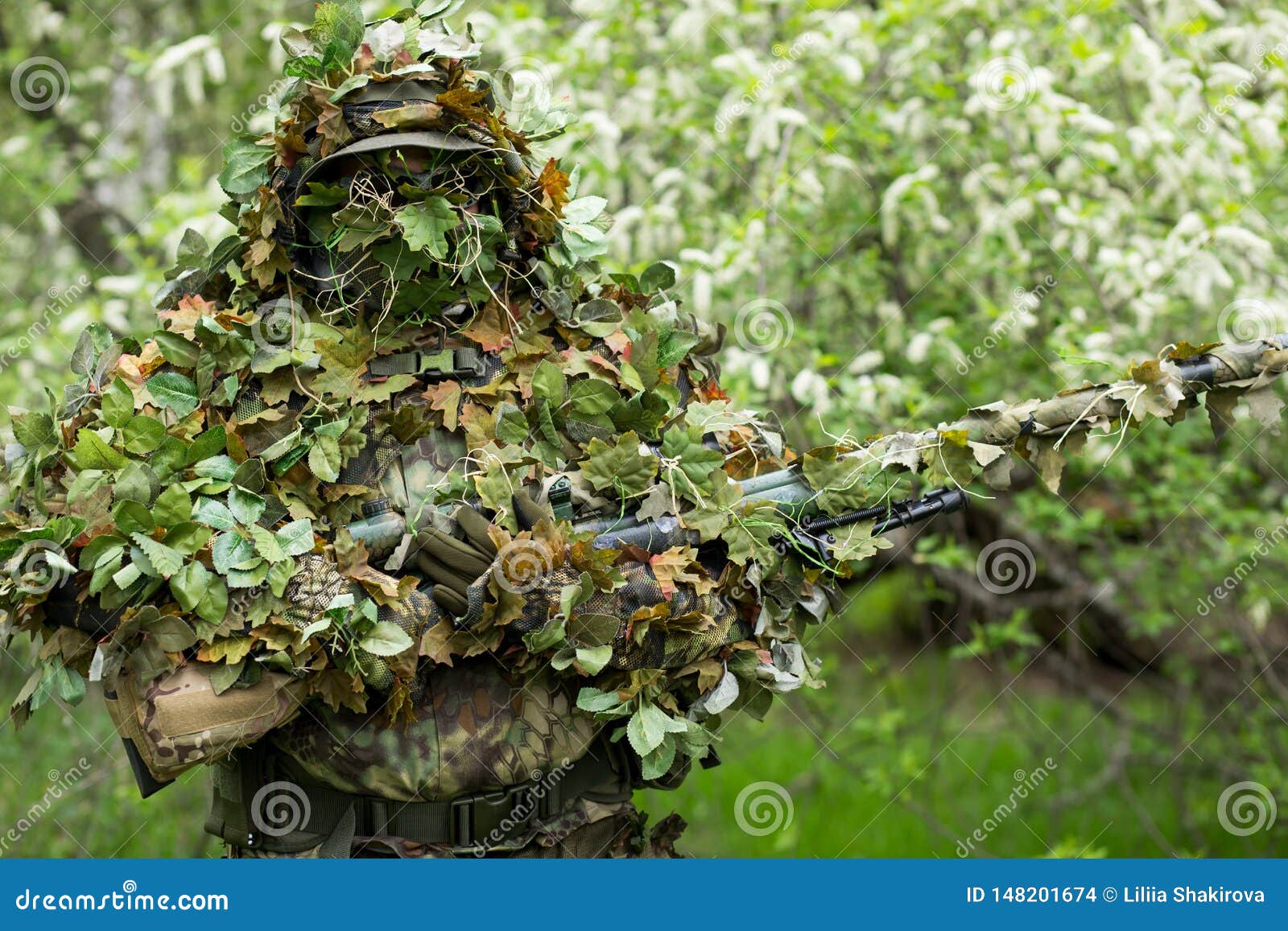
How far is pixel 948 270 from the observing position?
17.0 ft

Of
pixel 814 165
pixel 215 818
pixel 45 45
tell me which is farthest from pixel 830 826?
pixel 45 45

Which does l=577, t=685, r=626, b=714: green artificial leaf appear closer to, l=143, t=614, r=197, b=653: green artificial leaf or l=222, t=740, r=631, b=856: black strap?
l=222, t=740, r=631, b=856: black strap

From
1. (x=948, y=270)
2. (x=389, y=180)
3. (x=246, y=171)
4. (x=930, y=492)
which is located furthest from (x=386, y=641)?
A: (x=948, y=270)

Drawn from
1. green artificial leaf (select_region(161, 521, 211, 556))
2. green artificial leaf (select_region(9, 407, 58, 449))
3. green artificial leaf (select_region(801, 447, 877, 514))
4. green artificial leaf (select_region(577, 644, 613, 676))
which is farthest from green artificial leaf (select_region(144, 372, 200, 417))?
green artificial leaf (select_region(801, 447, 877, 514))

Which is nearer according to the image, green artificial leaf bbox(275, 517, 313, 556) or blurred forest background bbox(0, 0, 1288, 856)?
green artificial leaf bbox(275, 517, 313, 556)

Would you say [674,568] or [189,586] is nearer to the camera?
[189,586]

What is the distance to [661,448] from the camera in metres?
2.90

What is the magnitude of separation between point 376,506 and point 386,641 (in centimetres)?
35

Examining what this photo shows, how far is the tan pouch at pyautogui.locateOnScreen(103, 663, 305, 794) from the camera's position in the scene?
2.55 metres

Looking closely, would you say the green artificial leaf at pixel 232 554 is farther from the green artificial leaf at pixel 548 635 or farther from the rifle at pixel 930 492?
the green artificial leaf at pixel 548 635

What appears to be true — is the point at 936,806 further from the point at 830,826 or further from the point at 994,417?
A: the point at 994,417

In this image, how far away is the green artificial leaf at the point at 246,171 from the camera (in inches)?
Result: 114

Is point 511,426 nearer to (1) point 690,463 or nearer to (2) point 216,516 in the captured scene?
(1) point 690,463

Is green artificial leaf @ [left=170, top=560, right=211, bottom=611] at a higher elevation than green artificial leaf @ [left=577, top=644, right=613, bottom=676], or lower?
higher
